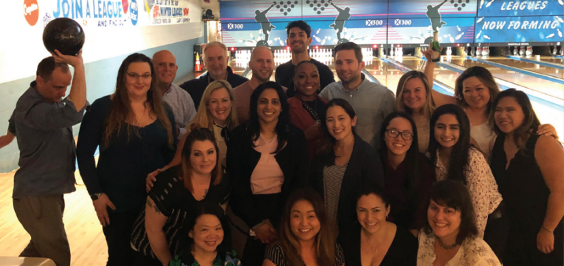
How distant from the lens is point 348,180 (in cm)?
150

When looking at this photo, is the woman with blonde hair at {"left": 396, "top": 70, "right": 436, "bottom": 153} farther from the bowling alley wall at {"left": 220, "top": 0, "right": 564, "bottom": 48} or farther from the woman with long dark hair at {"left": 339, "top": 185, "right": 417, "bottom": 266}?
the bowling alley wall at {"left": 220, "top": 0, "right": 564, "bottom": 48}

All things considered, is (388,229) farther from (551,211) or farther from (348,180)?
(551,211)

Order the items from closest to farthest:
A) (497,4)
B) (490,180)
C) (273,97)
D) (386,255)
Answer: (386,255) → (490,180) → (273,97) → (497,4)

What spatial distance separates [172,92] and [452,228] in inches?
50.6

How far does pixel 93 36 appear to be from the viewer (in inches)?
169

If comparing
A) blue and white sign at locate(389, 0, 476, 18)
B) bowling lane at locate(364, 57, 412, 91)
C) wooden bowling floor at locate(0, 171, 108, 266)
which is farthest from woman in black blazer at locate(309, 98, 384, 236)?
bowling lane at locate(364, 57, 412, 91)

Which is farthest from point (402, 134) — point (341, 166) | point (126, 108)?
point (126, 108)

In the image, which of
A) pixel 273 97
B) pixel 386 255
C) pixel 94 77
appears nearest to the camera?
pixel 386 255

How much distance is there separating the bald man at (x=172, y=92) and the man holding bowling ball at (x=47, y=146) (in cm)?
48

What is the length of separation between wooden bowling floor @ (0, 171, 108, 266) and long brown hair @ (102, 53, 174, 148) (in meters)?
0.88

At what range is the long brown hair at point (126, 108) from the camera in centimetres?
146

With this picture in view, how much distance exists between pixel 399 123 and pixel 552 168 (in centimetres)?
51

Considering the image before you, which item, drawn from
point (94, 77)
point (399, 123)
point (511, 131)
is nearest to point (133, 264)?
point (399, 123)

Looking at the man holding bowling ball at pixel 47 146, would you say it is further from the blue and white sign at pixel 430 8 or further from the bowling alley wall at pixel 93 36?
the blue and white sign at pixel 430 8
